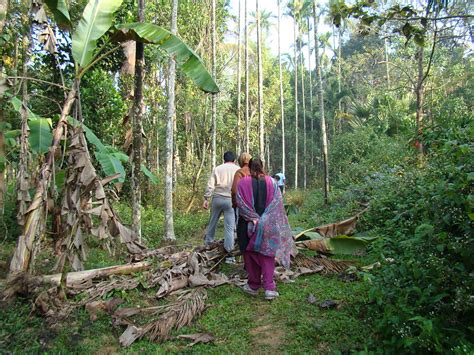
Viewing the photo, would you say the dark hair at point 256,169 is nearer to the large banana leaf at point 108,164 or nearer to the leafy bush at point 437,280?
the leafy bush at point 437,280

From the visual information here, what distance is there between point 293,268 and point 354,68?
2974 centimetres

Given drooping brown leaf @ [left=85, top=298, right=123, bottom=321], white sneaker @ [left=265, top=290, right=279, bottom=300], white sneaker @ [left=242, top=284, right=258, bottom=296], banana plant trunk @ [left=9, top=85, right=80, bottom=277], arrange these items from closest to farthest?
1. drooping brown leaf @ [left=85, top=298, right=123, bottom=321]
2. banana plant trunk @ [left=9, top=85, right=80, bottom=277]
3. white sneaker @ [left=265, top=290, right=279, bottom=300]
4. white sneaker @ [left=242, top=284, right=258, bottom=296]

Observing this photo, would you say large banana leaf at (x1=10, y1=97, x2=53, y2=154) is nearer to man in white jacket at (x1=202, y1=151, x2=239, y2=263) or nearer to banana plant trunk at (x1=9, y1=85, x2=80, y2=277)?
banana plant trunk at (x1=9, y1=85, x2=80, y2=277)

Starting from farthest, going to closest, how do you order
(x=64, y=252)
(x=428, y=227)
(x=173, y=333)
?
(x=64, y=252), (x=173, y=333), (x=428, y=227)

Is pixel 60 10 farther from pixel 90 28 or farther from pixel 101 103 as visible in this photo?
pixel 101 103

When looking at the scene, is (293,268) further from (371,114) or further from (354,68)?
(354,68)

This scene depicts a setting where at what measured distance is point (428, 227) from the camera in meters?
3.34

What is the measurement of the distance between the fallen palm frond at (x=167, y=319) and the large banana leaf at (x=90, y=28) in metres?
3.22

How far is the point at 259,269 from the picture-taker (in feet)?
16.6

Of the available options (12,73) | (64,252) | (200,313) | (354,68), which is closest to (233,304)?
(200,313)

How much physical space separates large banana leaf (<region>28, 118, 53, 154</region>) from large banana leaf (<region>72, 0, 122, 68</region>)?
163 centimetres

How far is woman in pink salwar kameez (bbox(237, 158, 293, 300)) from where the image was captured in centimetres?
489

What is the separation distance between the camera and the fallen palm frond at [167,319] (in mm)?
3740

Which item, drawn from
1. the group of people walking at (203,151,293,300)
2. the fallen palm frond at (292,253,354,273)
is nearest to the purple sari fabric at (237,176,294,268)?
the group of people walking at (203,151,293,300)
